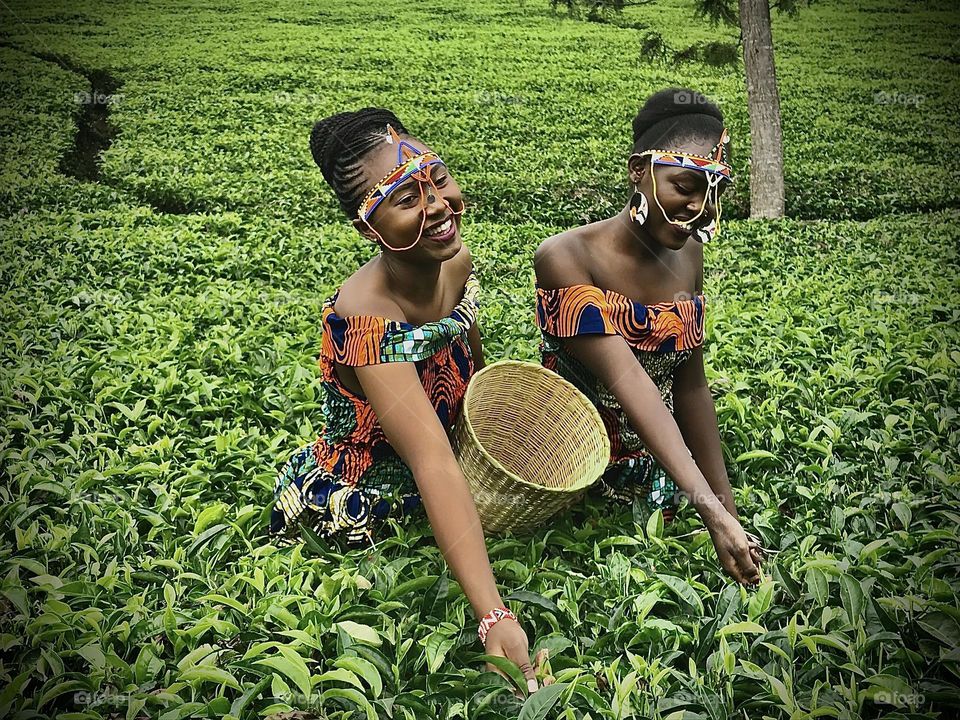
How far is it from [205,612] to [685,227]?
1.52 metres

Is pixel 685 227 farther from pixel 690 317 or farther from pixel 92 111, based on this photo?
pixel 92 111

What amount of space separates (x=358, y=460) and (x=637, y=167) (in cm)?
107

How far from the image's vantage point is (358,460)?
2.46 meters

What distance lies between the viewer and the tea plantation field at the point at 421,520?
6.35 feet

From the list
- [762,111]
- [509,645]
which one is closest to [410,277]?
[509,645]

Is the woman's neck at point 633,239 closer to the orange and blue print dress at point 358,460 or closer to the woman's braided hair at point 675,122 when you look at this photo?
the woman's braided hair at point 675,122

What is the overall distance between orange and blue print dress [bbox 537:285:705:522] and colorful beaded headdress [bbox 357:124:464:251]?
476 mm

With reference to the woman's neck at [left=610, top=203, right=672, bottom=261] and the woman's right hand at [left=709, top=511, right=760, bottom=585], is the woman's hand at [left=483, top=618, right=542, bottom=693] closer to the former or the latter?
the woman's right hand at [left=709, top=511, right=760, bottom=585]

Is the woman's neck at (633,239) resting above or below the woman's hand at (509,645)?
above

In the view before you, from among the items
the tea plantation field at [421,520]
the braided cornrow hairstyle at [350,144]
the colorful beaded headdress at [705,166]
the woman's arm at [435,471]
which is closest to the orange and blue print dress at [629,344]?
the tea plantation field at [421,520]

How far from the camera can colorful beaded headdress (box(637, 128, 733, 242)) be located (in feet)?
7.72

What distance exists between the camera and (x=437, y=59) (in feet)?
34.7

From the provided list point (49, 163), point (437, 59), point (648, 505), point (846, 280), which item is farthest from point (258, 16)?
point (648, 505)

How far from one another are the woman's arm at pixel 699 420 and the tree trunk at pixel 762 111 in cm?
539
